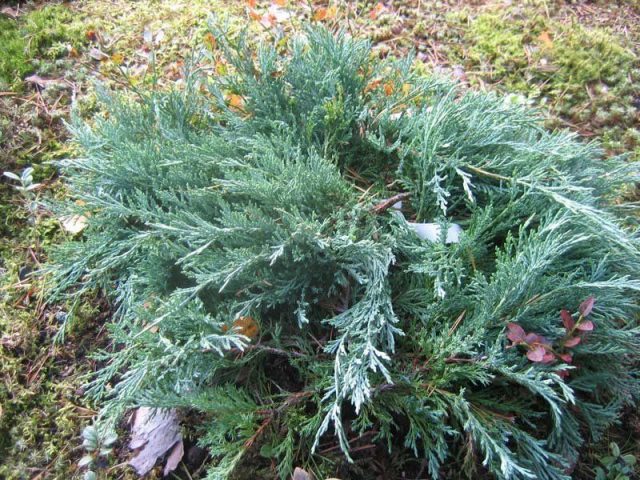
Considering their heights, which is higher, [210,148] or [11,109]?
[210,148]

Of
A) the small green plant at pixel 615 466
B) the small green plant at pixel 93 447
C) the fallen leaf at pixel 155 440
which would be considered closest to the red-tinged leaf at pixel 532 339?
the small green plant at pixel 615 466

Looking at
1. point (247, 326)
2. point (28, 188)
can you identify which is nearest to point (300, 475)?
point (247, 326)

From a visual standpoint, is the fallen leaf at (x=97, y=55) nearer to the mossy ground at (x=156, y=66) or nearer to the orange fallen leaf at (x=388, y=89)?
the mossy ground at (x=156, y=66)

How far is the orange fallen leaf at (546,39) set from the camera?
316 cm

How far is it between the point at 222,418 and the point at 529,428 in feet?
3.74

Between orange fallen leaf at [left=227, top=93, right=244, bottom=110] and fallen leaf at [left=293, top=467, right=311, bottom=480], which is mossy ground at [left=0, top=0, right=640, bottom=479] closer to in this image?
orange fallen leaf at [left=227, top=93, right=244, bottom=110]

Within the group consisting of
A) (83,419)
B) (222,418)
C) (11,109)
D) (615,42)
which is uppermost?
(615,42)

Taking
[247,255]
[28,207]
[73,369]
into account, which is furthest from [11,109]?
[247,255]

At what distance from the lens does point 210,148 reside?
1.97 m

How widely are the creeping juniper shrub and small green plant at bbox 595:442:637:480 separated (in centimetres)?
10

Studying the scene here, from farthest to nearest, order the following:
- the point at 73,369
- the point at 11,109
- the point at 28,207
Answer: the point at 11,109
the point at 28,207
the point at 73,369

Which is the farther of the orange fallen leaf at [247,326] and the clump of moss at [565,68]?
the clump of moss at [565,68]

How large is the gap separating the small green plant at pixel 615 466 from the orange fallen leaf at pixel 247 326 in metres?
1.39

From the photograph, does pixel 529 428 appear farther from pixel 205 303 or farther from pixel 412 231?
pixel 205 303
